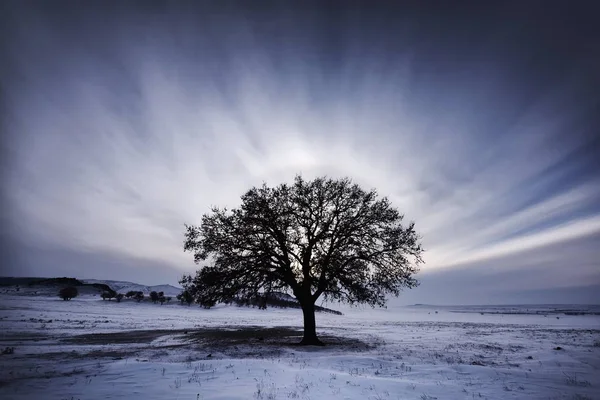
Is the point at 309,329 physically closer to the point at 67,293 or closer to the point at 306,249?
the point at 306,249

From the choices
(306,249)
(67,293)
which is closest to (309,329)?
(306,249)

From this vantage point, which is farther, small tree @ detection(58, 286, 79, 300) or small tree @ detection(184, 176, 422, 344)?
small tree @ detection(58, 286, 79, 300)

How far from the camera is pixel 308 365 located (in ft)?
48.8

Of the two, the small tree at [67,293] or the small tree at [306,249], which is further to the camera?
the small tree at [67,293]

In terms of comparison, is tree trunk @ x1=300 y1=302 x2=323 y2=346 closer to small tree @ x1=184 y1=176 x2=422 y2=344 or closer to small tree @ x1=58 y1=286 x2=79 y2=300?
small tree @ x1=184 y1=176 x2=422 y2=344

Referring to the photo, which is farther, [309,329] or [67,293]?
[67,293]

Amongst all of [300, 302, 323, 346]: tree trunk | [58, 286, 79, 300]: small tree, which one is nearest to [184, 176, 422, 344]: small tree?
[300, 302, 323, 346]: tree trunk

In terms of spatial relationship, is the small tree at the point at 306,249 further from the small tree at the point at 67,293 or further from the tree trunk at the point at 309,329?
the small tree at the point at 67,293

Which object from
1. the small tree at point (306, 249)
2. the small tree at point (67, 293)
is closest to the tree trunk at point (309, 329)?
the small tree at point (306, 249)

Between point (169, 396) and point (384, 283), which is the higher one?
point (384, 283)

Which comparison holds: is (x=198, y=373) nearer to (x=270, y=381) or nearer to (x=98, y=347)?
(x=270, y=381)

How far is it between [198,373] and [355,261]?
14.0 m

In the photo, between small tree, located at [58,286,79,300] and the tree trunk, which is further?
small tree, located at [58,286,79,300]

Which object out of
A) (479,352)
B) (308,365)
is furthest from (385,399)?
(479,352)
